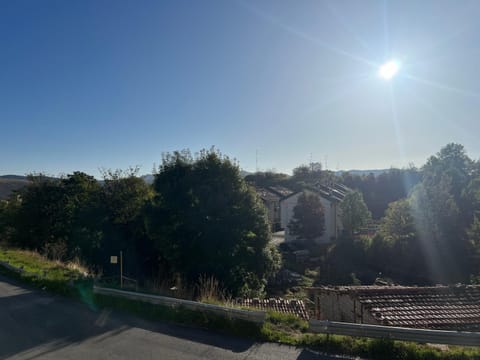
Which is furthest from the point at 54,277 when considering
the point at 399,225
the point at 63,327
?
the point at 399,225

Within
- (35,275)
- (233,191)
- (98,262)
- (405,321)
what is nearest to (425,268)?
(405,321)

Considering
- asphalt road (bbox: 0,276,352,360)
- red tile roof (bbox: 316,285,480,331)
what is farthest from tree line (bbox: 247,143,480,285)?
asphalt road (bbox: 0,276,352,360)

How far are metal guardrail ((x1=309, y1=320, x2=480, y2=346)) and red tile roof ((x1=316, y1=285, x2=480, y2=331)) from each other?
5069 millimetres

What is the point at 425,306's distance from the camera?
396 inches

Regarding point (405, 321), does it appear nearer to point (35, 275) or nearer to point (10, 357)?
point (10, 357)

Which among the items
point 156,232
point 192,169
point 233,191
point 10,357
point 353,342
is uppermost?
point 192,169

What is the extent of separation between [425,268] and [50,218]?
93.7ft

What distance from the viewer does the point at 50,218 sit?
75.2 feet

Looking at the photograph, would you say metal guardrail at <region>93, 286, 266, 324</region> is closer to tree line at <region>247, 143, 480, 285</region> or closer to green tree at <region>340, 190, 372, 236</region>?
tree line at <region>247, 143, 480, 285</region>

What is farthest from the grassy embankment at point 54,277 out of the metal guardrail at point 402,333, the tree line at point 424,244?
the tree line at point 424,244

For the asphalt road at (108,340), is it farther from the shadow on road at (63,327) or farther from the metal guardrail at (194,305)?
the metal guardrail at (194,305)

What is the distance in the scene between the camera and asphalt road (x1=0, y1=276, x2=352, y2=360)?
453 centimetres

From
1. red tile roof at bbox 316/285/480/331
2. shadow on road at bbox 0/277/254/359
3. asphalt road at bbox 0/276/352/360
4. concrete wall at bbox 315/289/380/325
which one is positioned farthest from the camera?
concrete wall at bbox 315/289/380/325

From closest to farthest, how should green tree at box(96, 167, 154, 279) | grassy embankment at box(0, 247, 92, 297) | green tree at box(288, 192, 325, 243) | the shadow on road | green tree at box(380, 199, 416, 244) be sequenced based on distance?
the shadow on road
grassy embankment at box(0, 247, 92, 297)
green tree at box(96, 167, 154, 279)
green tree at box(380, 199, 416, 244)
green tree at box(288, 192, 325, 243)
